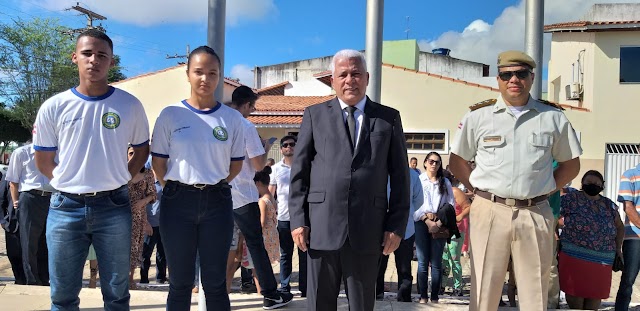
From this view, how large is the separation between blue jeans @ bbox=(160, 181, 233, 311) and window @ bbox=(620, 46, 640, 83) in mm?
16351

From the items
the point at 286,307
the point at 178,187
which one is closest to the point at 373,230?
the point at 178,187

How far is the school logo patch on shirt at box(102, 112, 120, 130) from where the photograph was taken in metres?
2.99

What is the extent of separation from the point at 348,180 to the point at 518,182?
3.96ft

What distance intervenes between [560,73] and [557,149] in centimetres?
1789

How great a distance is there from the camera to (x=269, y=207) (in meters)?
5.71

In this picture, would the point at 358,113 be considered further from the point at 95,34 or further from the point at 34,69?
the point at 34,69

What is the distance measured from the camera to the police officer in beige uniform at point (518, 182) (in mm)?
3334

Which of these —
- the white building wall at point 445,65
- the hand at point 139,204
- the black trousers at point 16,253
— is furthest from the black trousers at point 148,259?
the white building wall at point 445,65

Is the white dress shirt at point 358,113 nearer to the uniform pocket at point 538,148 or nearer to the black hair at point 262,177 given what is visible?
the uniform pocket at point 538,148

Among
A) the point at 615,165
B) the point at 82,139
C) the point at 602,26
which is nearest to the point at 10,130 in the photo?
the point at 602,26

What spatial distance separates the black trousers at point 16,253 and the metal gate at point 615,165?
14847 millimetres

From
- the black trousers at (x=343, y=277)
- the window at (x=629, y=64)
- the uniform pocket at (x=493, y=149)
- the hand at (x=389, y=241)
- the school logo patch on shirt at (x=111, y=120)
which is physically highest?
the window at (x=629, y=64)

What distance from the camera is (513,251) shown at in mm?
3402

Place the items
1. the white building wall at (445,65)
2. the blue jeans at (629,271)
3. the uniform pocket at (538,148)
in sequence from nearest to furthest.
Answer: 1. the uniform pocket at (538,148)
2. the blue jeans at (629,271)
3. the white building wall at (445,65)
